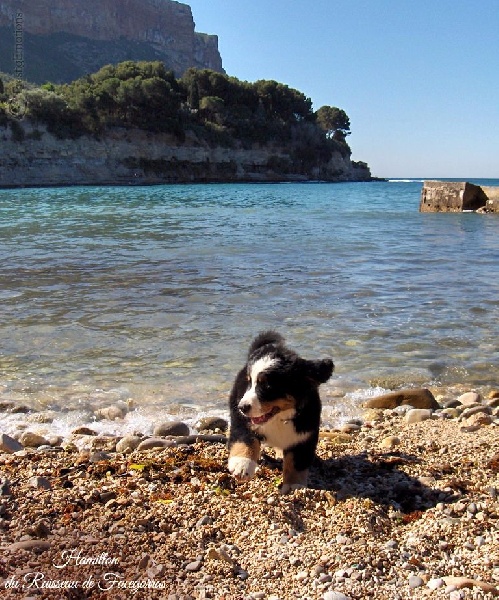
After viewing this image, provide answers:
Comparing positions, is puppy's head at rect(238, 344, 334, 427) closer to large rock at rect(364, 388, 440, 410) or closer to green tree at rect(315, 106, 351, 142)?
large rock at rect(364, 388, 440, 410)

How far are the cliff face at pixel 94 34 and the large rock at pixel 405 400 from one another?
451 ft

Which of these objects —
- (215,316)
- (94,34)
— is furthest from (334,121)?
(215,316)

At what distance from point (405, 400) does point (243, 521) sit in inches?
109

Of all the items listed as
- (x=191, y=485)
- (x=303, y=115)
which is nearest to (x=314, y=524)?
(x=191, y=485)

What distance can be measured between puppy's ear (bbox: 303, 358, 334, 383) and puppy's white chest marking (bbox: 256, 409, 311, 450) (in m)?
0.24

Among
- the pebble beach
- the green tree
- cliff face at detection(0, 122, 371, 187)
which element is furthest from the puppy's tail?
the green tree

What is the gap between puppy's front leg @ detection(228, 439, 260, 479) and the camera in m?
3.50

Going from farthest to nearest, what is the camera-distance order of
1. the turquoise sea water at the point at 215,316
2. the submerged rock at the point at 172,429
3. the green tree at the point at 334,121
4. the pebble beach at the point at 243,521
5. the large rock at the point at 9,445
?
the green tree at the point at 334,121, the turquoise sea water at the point at 215,316, the submerged rock at the point at 172,429, the large rock at the point at 9,445, the pebble beach at the point at 243,521

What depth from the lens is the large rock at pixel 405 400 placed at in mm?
5410

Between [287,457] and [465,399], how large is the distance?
265cm

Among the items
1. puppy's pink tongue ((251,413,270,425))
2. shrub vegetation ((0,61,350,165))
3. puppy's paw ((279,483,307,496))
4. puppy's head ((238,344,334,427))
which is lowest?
Result: puppy's paw ((279,483,307,496))

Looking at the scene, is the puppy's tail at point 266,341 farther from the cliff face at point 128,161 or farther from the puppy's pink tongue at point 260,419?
the cliff face at point 128,161

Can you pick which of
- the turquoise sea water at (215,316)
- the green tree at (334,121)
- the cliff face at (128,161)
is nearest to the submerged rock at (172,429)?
the turquoise sea water at (215,316)

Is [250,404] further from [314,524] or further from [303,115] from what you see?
[303,115]
